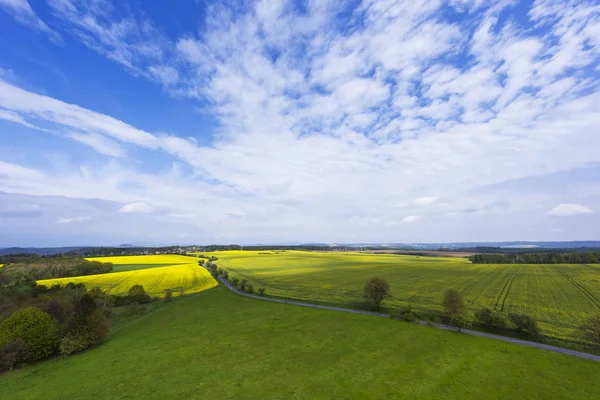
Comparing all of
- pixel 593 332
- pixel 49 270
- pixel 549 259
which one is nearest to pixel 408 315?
pixel 593 332

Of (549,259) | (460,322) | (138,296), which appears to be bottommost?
(138,296)

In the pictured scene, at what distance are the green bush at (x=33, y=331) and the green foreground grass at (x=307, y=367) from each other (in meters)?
2.89

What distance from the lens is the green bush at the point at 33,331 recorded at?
4284 centimetres

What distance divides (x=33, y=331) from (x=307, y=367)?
50.0 m

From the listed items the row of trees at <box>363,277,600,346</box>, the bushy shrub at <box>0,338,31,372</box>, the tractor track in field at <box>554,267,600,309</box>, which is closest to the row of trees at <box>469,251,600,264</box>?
the tractor track in field at <box>554,267,600,309</box>

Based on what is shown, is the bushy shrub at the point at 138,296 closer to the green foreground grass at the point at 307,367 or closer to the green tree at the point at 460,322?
the green foreground grass at the point at 307,367

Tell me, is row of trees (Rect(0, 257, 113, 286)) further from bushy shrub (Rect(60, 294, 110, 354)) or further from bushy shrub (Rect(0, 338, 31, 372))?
bushy shrub (Rect(0, 338, 31, 372))

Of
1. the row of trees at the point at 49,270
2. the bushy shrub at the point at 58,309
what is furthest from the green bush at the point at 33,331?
the row of trees at the point at 49,270

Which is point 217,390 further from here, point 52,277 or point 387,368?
point 52,277

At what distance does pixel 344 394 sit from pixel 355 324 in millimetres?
24947

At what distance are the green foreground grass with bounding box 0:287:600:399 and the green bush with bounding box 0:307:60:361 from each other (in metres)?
2.89

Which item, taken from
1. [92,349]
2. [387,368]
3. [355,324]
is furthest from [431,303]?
[92,349]

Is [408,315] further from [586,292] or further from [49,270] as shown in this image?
[49,270]

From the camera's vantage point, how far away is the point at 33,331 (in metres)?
44.2
